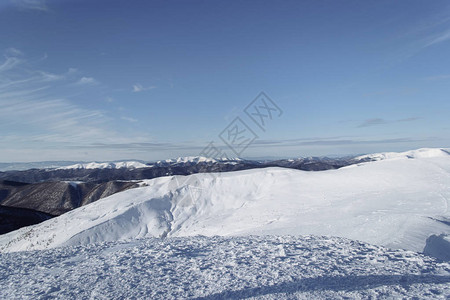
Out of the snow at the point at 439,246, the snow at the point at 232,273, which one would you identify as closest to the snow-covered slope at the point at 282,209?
the snow at the point at 439,246

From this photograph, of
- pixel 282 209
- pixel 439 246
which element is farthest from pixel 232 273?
pixel 282 209

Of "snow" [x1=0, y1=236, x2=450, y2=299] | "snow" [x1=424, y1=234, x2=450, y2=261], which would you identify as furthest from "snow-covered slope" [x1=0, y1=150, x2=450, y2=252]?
"snow" [x1=0, y1=236, x2=450, y2=299]

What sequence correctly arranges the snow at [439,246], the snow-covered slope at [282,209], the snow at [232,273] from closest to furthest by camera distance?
the snow at [232,273] → the snow at [439,246] → the snow-covered slope at [282,209]

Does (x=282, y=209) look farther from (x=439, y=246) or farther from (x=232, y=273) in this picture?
(x=232, y=273)

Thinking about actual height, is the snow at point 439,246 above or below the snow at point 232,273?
below

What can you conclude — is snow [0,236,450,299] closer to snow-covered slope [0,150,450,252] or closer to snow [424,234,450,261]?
snow [424,234,450,261]

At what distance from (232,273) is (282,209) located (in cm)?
1415

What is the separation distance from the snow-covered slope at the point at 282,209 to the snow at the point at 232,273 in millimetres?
2115

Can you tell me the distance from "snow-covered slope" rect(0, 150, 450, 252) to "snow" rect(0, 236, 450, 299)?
6.94 feet

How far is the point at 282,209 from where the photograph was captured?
18.7 m

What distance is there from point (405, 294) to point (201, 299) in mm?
3387

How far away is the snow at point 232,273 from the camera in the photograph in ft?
14.8

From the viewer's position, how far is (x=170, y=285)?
486 centimetres

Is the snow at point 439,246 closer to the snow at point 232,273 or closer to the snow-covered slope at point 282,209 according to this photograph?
the snow-covered slope at point 282,209
